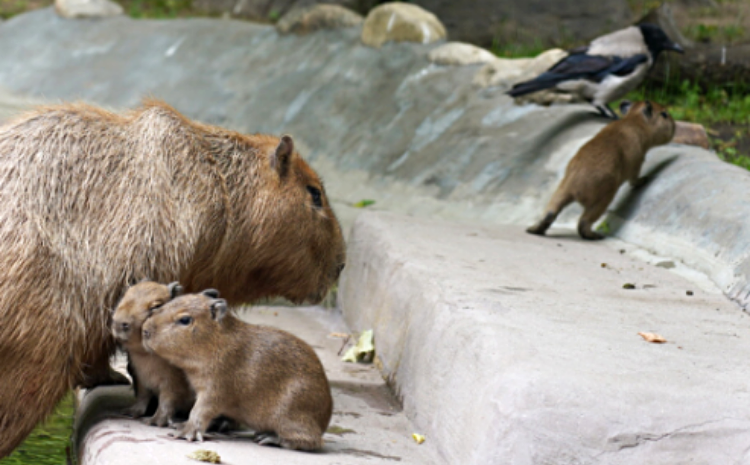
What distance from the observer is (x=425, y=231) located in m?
6.14

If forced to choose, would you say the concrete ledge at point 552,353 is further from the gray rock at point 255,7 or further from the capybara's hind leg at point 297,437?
the gray rock at point 255,7

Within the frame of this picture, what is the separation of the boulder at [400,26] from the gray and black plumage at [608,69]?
121 inches

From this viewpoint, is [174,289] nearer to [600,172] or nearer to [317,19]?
[600,172]

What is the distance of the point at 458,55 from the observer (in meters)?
10.6

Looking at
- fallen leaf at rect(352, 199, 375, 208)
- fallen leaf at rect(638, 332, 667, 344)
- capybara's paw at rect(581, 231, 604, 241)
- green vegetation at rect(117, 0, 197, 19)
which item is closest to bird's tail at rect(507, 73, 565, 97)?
fallen leaf at rect(352, 199, 375, 208)

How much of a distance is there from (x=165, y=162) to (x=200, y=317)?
0.77 metres

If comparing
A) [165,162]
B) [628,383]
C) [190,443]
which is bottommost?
[190,443]

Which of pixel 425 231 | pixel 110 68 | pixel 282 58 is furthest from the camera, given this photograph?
pixel 110 68

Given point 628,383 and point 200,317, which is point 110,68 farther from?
point 628,383

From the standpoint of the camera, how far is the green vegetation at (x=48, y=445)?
4.86 meters

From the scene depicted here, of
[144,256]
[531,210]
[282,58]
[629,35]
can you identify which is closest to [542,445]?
[144,256]

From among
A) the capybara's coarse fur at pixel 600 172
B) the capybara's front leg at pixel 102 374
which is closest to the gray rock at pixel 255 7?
the capybara's coarse fur at pixel 600 172

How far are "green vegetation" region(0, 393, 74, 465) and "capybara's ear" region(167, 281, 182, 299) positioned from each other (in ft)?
4.11

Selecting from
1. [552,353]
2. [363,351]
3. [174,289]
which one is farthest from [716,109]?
[174,289]
